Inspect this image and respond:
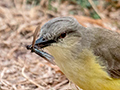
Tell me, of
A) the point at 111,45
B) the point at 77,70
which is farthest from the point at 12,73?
the point at 111,45

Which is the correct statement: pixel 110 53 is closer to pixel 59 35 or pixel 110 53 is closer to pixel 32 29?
pixel 59 35

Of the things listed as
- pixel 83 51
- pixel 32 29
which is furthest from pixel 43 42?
pixel 32 29

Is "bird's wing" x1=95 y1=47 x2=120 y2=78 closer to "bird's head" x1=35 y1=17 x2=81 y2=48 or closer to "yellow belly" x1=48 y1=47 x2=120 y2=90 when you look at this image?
"yellow belly" x1=48 y1=47 x2=120 y2=90

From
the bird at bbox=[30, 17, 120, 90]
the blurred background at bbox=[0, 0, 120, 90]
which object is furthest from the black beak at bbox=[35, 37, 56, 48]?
the blurred background at bbox=[0, 0, 120, 90]

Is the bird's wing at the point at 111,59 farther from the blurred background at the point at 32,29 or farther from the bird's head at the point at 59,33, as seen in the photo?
the blurred background at the point at 32,29

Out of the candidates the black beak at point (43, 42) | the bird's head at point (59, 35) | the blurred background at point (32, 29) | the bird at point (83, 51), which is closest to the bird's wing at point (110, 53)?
the bird at point (83, 51)

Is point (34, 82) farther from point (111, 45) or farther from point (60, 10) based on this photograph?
point (60, 10)

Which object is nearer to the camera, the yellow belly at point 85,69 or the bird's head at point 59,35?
the bird's head at point 59,35
